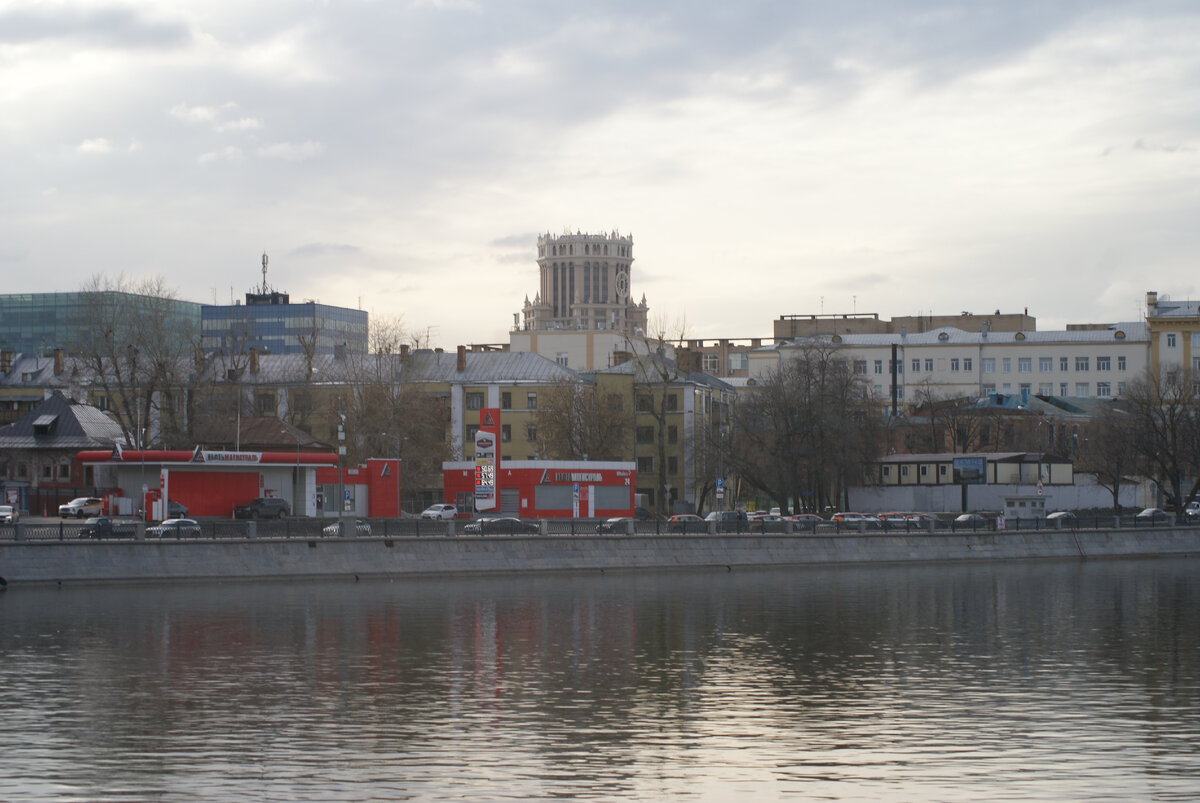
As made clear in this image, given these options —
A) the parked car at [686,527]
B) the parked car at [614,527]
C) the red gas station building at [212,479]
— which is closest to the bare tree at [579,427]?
the red gas station building at [212,479]

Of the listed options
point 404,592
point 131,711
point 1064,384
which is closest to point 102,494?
point 404,592

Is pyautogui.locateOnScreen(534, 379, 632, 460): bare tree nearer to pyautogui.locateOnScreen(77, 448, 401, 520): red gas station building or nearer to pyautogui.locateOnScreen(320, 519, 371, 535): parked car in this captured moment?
pyautogui.locateOnScreen(77, 448, 401, 520): red gas station building

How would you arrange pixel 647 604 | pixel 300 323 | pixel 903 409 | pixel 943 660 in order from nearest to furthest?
1. pixel 943 660
2. pixel 647 604
3. pixel 903 409
4. pixel 300 323

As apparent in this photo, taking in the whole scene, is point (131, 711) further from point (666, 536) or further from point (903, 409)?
point (903, 409)

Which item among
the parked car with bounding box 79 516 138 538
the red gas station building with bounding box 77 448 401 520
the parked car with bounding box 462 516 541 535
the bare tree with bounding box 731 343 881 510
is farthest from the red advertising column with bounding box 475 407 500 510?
the bare tree with bounding box 731 343 881 510

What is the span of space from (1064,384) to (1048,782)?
5309 inches

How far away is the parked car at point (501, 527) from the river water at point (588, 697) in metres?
11.4

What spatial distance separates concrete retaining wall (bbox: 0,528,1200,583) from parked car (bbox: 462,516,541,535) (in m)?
1.42

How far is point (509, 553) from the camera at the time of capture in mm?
61625

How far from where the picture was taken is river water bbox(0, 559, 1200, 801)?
20.2m

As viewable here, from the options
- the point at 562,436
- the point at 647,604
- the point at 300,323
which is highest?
the point at 300,323

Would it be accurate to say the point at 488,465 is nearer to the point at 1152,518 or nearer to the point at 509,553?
the point at 509,553

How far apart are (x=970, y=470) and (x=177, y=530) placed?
188ft

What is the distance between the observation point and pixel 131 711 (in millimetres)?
26125
